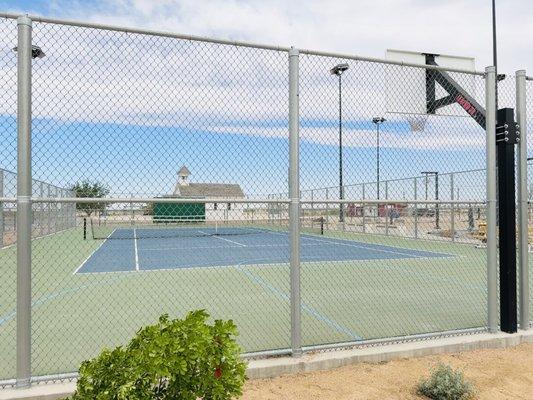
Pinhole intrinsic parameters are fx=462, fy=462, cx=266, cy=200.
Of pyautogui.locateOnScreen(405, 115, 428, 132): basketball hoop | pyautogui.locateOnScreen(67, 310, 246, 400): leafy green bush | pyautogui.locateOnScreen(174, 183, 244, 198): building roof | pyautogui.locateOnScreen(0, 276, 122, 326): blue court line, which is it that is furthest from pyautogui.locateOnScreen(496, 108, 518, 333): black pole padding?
pyautogui.locateOnScreen(0, 276, 122, 326): blue court line

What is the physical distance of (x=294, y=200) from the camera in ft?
16.2

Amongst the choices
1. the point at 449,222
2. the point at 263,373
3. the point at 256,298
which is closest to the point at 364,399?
the point at 263,373

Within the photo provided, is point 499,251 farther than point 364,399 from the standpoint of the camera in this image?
Yes

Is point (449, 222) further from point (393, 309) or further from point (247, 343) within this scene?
point (247, 343)

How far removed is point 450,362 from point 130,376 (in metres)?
3.83

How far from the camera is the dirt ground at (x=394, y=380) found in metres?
4.21

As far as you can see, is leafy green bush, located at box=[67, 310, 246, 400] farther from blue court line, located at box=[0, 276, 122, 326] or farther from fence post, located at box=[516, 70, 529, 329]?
blue court line, located at box=[0, 276, 122, 326]

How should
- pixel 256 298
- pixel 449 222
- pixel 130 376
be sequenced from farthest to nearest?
1. pixel 449 222
2. pixel 256 298
3. pixel 130 376

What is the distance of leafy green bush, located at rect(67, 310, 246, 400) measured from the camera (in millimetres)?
2635

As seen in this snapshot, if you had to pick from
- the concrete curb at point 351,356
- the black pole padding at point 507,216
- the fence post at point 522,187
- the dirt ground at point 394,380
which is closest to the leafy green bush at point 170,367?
the dirt ground at point 394,380

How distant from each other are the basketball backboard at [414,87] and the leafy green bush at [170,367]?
4.16 metres

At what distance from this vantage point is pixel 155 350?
2.68 meters

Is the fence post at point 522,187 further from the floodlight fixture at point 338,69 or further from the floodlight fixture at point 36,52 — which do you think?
the floodlight fixture at point 36,52

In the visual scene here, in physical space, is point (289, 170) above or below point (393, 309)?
above
